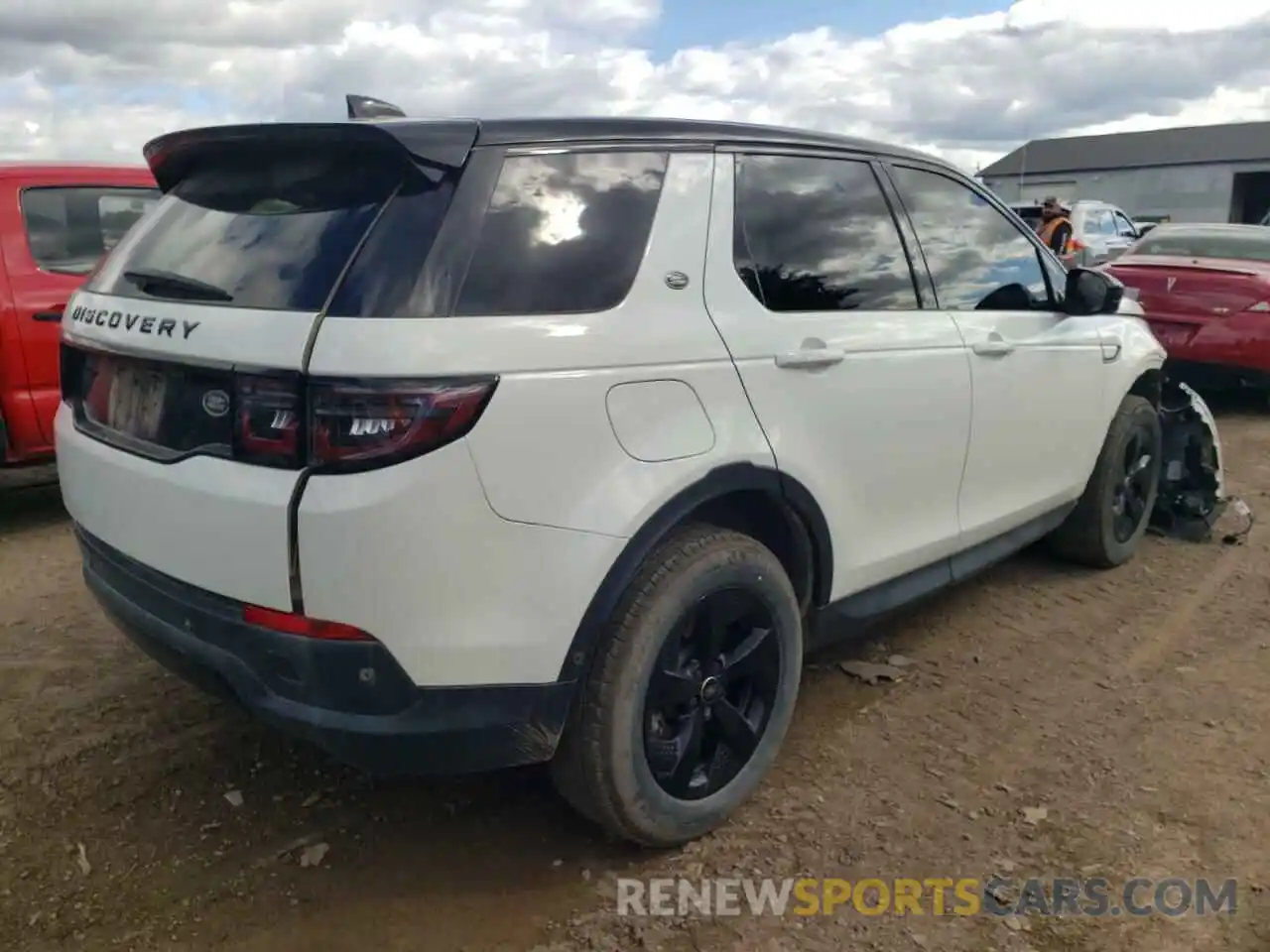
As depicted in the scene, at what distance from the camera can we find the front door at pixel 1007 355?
11.9 ft

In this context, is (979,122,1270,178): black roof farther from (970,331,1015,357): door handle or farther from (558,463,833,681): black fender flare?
(558,463,833,681): black fender flare

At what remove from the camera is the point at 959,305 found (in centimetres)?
365

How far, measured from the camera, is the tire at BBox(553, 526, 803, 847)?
2477 millimetres

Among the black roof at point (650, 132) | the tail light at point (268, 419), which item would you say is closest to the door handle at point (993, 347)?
the black roof at point (650, 132)

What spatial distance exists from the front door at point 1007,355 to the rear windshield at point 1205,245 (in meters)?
5.34

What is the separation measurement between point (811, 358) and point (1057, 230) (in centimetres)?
1072

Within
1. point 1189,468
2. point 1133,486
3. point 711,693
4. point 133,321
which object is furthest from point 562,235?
point 1189,468

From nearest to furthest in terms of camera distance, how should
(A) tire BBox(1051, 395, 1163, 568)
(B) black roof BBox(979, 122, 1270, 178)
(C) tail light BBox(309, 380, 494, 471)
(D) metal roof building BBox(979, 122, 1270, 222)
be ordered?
(C) tail light BBox(309, 380, 494, 471) → (A) tire BBox(1051, 395, 1163, 568) → (D) metal roof building BBox(979, 122, 1270, 222) → (B) black roof BBox(979, 122, 1270, 178)

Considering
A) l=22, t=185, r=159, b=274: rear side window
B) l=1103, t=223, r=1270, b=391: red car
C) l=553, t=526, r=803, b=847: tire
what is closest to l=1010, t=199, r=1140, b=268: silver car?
l=1103, t=223, r=1270, b=391: red car

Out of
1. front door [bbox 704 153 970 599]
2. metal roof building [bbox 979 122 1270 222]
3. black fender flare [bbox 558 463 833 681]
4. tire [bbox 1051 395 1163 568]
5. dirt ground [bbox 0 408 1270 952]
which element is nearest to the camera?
black fender flare [bbox 558 463 833 681]

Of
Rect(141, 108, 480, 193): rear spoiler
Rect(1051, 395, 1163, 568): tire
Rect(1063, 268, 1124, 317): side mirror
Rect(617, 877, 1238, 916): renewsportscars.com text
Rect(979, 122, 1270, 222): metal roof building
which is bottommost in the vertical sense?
Rect(617, 877, 1238, 916): renewsportscars.com text

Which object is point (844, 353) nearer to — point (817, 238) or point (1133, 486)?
point (817, 238)

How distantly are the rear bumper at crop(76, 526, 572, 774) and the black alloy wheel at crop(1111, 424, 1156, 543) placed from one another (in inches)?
135

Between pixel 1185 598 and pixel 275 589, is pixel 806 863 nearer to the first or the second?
pixel 275 589
